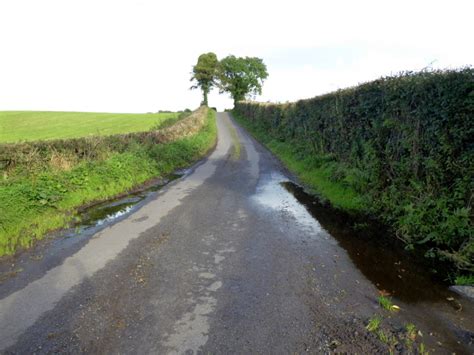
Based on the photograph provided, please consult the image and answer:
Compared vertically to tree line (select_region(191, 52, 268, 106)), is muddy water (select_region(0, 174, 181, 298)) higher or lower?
lower

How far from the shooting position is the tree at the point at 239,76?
8019 cm

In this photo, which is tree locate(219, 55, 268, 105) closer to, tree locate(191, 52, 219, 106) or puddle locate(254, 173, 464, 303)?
tree locate(191, 52, 219, 106)

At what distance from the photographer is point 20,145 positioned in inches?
411

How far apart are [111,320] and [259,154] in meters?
16.3

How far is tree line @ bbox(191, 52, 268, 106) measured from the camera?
264 ft

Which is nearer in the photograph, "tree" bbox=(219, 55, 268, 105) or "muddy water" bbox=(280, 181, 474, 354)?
"muddy water" bbox=(280, 181, 474, 354)

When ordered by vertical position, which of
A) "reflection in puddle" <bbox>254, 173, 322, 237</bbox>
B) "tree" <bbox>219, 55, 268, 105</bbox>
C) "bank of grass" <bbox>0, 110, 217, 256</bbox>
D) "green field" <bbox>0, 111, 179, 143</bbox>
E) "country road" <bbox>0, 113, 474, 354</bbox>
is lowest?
"reflection in puddle" <bbox>254, 173, 322, 237</bbox>

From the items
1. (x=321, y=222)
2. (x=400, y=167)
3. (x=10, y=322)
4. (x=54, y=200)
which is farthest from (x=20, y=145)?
(x=400, y=167)

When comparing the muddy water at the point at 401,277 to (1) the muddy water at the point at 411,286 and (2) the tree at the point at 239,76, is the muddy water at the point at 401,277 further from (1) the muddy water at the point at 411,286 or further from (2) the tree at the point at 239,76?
(2) the tree at the point at 239,76

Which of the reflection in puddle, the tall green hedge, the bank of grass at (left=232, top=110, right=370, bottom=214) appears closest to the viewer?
the tall green hedge

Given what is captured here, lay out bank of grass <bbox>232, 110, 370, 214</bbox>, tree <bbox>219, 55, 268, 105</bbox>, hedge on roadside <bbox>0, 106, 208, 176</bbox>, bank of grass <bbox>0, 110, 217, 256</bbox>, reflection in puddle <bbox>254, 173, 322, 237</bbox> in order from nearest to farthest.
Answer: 1. bank of grass <bbox>0, 110, 217, 256</bbox>
2. reflection in puddle <bbox>254, 173, 322, 237</bbox>
3. bank of grass <bbox>232, 110, 370, 214</bbox>
4. hedge on roadside <bbox>0, 106, 208, 176</bbox>
5. tree <bbox>219, 55, 268, 105</bbox>

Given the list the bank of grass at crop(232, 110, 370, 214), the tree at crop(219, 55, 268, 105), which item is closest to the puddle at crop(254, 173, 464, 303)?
the bank of grass at crop(232, 110, 370, 214)

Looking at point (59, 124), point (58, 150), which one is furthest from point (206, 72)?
point (58, 150)

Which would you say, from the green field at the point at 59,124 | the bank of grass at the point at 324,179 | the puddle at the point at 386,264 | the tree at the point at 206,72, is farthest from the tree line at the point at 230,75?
the puddle at the point at 386,264
